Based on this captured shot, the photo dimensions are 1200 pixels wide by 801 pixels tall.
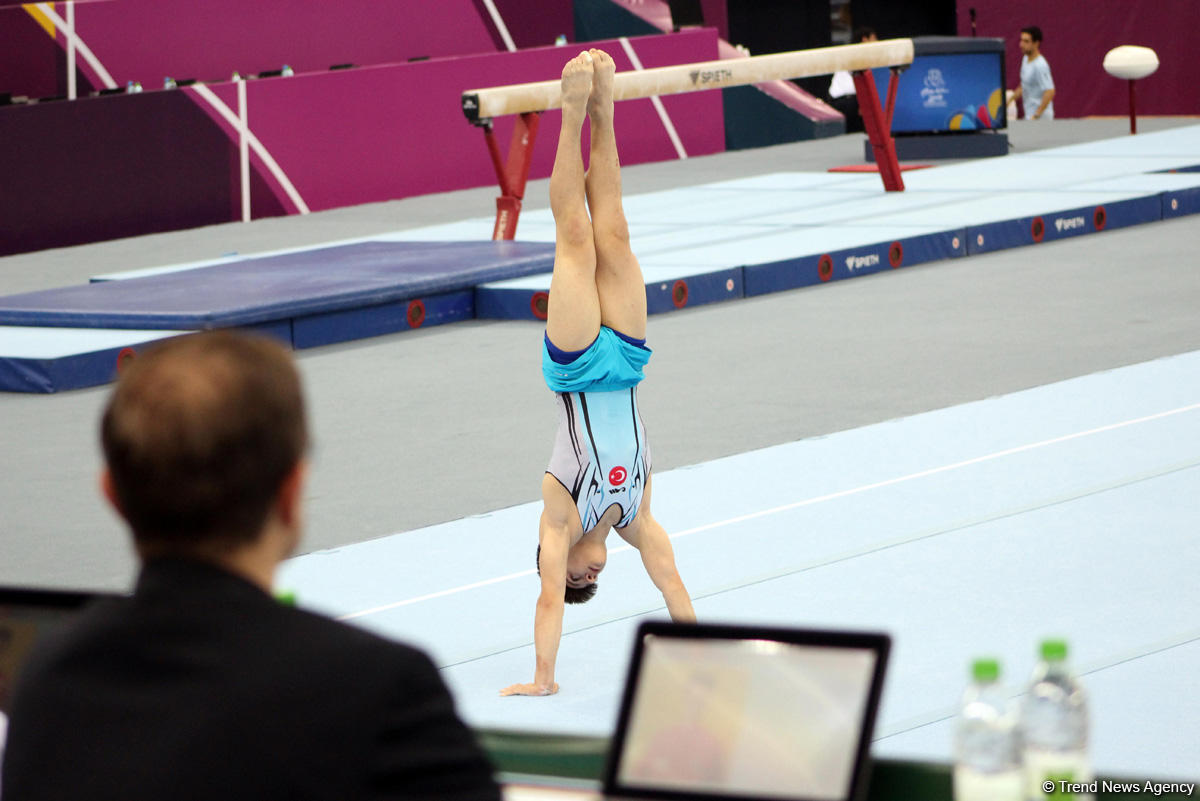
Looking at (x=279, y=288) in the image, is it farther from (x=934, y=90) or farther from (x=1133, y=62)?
(x=1133, y=62)

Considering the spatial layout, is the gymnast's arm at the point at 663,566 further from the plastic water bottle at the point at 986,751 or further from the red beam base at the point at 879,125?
the red beam base at the point at 879,125

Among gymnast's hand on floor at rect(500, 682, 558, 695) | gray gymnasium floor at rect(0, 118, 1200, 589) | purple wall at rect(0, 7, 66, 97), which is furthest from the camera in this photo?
purple wall at rect(0, 7, 66, 97)

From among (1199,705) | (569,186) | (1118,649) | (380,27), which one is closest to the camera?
(1199,705)

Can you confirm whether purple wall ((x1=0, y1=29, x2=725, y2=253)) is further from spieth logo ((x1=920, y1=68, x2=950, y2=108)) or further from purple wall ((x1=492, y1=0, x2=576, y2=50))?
spieth logo ((x1=920, y1=68, x2=950, y2=108))

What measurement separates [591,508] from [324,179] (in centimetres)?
1242

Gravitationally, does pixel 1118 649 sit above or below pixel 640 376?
below

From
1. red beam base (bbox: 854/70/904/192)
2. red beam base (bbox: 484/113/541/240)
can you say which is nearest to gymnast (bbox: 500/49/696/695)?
red beam base (bbox: 484/113/541/240)

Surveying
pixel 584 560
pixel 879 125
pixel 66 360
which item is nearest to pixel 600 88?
pixel 584 560

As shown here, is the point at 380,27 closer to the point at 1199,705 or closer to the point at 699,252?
the point at 699,252

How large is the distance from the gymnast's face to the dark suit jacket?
2.80 m

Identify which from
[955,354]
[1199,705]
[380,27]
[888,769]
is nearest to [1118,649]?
[1199,705]

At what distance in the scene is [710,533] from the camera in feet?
17.4

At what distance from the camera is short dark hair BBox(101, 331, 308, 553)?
1.33 metres

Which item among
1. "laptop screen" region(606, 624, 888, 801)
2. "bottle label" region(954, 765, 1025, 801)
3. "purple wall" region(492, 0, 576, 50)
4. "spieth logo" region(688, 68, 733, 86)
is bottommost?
"bottle label" region(954, 765, 1025, 801)
